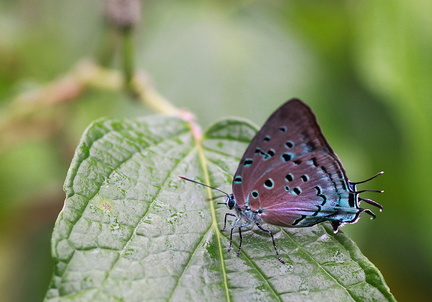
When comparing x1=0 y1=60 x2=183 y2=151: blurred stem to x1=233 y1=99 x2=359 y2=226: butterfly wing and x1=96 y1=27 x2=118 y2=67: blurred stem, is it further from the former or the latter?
x1=233 y1=99 x2=359 y2=226: butterfly wing

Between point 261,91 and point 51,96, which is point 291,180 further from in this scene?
point 261,91

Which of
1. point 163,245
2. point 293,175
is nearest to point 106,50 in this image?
point 293,175

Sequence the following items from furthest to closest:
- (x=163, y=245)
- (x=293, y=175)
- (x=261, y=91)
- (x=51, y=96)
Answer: (x=261, y=91) < (x=51, y=96) < (x=293, y=175) < (x=163, y=245)

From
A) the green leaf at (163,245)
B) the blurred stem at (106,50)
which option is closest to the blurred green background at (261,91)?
the blurred stem at (106,50)

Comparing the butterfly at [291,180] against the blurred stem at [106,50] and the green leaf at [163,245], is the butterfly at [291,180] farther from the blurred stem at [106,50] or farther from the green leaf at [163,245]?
the blurred stem at [106,50]

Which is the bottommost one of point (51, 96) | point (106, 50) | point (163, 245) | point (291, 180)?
point (163, 245)

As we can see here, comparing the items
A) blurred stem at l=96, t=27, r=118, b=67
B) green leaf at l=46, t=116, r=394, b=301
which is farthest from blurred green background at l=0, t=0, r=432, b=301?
green leaf at l=46, t=116, r=394, b=301

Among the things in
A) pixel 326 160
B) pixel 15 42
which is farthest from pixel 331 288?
pixel 15 42
